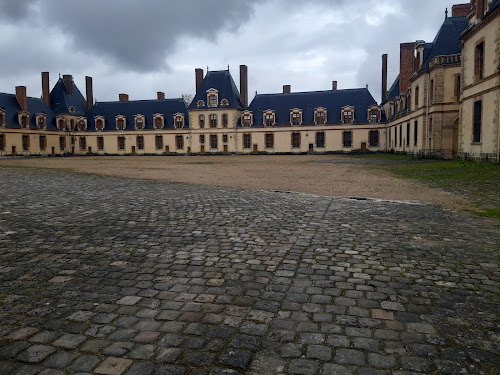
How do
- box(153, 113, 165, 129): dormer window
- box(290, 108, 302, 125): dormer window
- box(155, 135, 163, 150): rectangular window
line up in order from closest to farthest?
box(290, 108, 302, 125): dormer window
box(153, 113, 165, 129): dormer window
box(155, 135, 163, 150): rectangular window

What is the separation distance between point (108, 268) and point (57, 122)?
2394 inches

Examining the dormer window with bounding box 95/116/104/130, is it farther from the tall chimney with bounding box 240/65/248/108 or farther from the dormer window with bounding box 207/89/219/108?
the tall chimney with bounding box 240/65/248/108

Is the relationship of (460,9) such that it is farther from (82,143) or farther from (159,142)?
(82,143)

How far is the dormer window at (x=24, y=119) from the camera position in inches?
2016

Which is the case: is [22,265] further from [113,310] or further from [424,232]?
[424,232]

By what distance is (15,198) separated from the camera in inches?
381

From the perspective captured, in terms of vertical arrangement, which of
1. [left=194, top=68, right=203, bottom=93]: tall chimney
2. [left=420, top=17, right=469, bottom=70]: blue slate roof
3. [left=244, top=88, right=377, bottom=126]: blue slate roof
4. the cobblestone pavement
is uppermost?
[left=194, top=68, right=203, bottom=93]: tall chimney

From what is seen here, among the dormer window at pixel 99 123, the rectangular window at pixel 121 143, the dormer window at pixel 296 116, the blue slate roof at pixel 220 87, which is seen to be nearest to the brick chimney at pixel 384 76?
the dormer window at pixel 296 116

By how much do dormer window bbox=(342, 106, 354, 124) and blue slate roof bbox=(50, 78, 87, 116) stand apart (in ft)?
135

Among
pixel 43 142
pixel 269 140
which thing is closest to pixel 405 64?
pixel 269 140

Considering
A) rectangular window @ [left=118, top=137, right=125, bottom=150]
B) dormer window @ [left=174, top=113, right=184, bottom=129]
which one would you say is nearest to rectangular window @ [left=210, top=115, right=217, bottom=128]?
dormer window @ [left=174, top=113, right=184, bottom=129]

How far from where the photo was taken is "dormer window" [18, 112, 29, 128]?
2016 inches

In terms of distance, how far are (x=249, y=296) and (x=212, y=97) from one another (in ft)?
177

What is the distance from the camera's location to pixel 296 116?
54.5 metres
